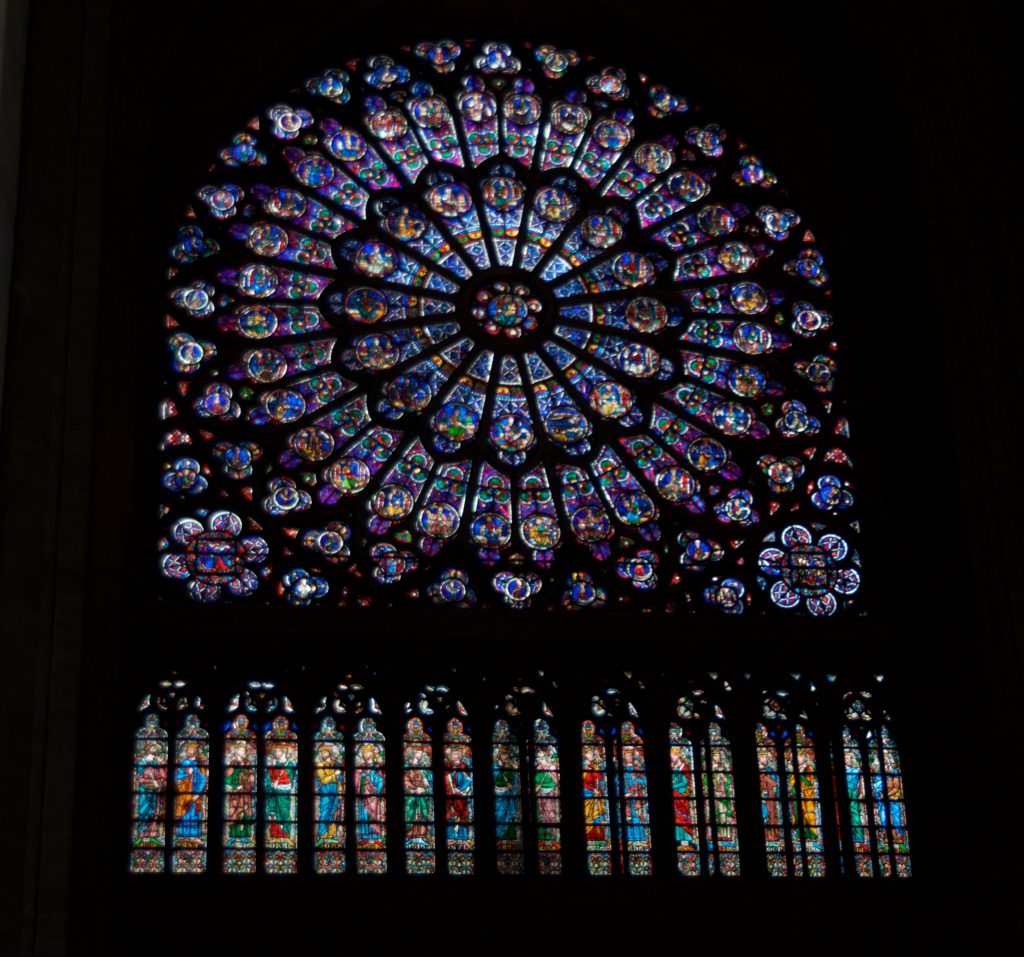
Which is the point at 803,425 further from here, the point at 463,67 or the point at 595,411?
the point at 463,67

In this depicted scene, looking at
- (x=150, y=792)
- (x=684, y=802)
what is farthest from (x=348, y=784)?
(x=684, y=802)

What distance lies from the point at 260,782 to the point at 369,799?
65 centimetres

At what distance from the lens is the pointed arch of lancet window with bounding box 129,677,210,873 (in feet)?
33.7

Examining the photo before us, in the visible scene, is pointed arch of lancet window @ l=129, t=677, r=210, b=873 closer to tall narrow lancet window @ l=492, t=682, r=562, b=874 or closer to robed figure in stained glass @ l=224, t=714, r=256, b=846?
robed figure in stained glass @ l=224, t=714, r=256, b=846

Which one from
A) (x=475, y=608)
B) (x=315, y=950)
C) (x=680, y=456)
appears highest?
(x=680, y=456)

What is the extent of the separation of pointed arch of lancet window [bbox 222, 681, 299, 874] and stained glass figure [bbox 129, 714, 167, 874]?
357mm

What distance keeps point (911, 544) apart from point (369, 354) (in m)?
3.78

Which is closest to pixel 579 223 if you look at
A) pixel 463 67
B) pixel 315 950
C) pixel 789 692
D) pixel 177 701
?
pixel 463 67

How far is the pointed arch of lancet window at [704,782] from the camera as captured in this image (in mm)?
10734

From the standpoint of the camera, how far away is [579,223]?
42.0ft

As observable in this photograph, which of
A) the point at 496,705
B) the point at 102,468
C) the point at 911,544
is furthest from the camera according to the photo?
the point at 911,544

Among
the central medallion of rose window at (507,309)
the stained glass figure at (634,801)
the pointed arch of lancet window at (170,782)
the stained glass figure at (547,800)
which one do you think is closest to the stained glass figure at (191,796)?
the pointed arch of lancet window at (170,782)

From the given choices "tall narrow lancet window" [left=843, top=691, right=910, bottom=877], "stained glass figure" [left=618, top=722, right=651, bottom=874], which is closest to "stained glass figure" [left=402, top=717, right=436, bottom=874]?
"stained glass figure" [left=618, top=722, right=651, bottom=874]

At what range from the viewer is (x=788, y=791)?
10945 mm
